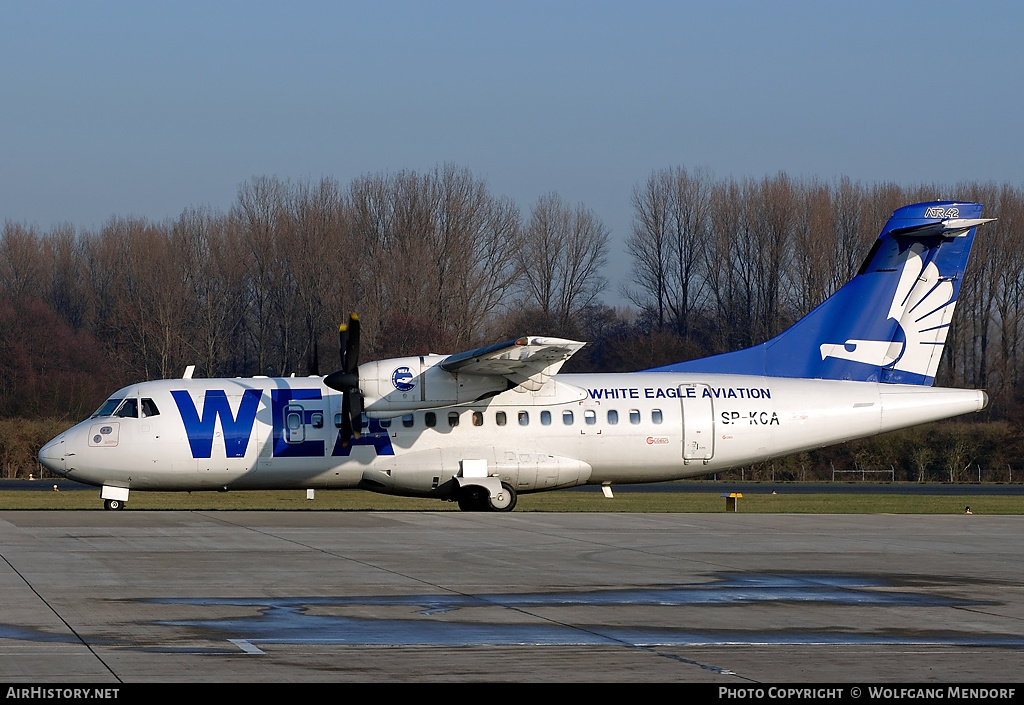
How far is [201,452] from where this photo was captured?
2527cm

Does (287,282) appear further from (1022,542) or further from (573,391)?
(1022,542)

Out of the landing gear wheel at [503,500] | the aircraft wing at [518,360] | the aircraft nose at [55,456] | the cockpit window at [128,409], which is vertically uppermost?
the aircraft wing at [518,360]

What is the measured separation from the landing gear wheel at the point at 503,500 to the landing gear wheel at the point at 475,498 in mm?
109

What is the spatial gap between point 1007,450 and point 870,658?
48.8 m

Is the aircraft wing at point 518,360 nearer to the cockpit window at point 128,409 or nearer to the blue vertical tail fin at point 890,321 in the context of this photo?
the blue vertical tail fin at point 890,321

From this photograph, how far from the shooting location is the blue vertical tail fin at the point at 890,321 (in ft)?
90.7

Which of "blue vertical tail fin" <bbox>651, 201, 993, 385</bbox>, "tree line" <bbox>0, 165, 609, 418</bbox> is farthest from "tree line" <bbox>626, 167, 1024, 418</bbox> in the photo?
"blue vertical tail fin" <bbox>651, 201, 993, 385</bbox>

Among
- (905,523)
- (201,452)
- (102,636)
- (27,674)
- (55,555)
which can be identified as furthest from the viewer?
(201,452)

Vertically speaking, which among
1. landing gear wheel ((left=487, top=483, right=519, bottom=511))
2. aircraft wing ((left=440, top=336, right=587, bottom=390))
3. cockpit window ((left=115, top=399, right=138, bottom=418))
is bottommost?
landing gear wheel ((left=487, top=483, right=519, bottom=511))

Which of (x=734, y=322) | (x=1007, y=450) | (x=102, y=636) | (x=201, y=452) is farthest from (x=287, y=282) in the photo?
(x=102, y=636)

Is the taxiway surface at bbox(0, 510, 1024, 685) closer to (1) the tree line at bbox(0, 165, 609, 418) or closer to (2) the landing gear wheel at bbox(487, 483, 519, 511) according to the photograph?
(2) the landing gear wheel at bbox(487, 483, 519, 511)

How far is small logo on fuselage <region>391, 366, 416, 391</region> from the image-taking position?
24.7m

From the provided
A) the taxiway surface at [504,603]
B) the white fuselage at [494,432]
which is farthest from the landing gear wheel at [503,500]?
the taxiway surface at [504,603]

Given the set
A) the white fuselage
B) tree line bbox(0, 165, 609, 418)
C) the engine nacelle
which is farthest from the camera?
tree line bbox(0, 165, 609, 418)
